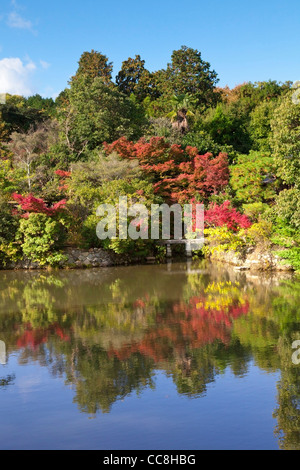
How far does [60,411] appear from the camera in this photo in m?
6.68

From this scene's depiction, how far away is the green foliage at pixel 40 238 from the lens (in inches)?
749

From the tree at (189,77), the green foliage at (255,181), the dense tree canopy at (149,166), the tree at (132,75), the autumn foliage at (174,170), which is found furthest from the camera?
the tree at (132,75)

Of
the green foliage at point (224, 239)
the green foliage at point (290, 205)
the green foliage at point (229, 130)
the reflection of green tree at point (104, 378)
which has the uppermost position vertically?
the green foliage at point (229, 130)

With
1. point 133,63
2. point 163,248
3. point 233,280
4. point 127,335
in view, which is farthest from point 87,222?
point 133,63

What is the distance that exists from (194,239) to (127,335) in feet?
39.2

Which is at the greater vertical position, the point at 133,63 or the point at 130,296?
the point at 133,63

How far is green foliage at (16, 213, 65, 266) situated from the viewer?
62.4 feet

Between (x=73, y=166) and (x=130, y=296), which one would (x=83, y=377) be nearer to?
(x=130, y=296)

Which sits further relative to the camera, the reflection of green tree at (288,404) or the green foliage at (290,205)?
the green foliage at (290,205)

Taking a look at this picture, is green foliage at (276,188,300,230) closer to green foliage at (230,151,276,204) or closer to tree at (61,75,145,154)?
green foliage at (230,151,276,204)

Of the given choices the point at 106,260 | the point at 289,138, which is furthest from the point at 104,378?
the point at 106,260

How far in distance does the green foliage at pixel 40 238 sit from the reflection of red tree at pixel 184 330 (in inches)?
302

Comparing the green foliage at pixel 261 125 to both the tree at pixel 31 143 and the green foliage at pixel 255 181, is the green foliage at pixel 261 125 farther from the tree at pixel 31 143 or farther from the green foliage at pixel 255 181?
the tree at pixel 31 143

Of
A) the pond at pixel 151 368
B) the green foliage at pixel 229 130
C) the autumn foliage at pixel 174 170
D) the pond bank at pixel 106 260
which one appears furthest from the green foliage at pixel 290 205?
the green foliage at pixel 229 130
